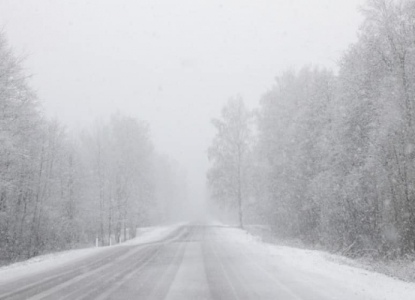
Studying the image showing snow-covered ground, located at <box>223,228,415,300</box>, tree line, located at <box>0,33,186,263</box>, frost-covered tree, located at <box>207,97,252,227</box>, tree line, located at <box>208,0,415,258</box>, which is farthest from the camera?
frost-covered tree, located at <box>207,97,252,227</box>

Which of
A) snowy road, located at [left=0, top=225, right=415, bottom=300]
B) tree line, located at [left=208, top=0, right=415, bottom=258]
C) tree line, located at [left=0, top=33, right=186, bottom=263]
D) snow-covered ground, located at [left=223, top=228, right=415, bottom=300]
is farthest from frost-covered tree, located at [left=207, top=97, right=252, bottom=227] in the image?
snowy road, located at [left=0, top=225, right=415, bottom=300]

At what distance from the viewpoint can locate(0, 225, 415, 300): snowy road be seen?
906cm

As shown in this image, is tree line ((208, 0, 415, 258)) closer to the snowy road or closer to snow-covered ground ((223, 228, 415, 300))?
snow-covered ground ((223, 228, 415, 300))

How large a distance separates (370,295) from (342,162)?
41.8 ft

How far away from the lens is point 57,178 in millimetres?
33562

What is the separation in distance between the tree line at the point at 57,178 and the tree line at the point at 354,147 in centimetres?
1389

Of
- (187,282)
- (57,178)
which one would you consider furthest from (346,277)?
(57,178)

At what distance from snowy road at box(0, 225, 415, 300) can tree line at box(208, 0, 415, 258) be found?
19.3 feet

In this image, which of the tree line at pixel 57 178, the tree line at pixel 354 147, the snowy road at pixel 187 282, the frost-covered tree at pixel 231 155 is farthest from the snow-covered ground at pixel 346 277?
the frost-covered tree at pixel 231 155

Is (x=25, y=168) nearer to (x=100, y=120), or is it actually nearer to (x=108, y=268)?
(x=100, y=120)

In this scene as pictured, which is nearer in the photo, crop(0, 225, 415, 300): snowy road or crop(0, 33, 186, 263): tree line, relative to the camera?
crop(0, 225, 415, 300): snowy road

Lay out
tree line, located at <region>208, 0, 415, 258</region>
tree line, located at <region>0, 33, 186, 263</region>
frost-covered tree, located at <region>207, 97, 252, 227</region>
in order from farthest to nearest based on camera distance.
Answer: frost-covered tree, located at <region>207, 97, 252, 227</region> → tree line, located at <region>0, 33, 186, 263</region> → tree line, located at <region>208, 0, 415, 258</region>

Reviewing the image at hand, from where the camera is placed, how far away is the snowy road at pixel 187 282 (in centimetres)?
906

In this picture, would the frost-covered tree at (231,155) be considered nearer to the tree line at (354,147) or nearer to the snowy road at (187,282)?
the tree line at (354,147)
